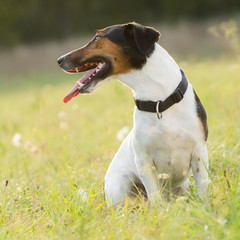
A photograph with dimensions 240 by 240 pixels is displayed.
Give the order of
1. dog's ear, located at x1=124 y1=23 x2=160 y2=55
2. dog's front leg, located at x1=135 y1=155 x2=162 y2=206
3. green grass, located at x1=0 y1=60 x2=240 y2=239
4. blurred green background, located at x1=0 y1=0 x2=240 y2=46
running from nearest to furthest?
green grass, located at x1=0 y1=60 x2=240 y2=239
dog's ear, located at x1=124 y1=23 x2=160 y2=55
dog's front leg, located at x1=135 y1=155 x2=162 y2=206
blurred green background, located at x1=0 y1=0 x2=240 y2=46

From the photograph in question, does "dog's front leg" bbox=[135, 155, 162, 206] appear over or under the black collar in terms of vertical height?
under

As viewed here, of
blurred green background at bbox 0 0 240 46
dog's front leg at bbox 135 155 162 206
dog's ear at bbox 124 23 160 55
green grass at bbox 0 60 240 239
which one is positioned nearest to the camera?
green grass at bbox 0 60 240 239

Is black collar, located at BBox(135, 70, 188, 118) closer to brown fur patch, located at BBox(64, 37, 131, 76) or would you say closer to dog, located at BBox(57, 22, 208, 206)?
dog, located at BBox(57, 22, 208, 206)

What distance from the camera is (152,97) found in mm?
3023

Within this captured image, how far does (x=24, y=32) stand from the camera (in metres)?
28.4

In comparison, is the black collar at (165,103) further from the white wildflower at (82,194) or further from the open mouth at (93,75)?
the white wildflower at (82,194)

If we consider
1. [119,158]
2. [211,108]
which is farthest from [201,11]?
[119,158]

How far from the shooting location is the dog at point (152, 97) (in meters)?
2.99

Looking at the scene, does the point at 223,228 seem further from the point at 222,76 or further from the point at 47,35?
the point at 47,35

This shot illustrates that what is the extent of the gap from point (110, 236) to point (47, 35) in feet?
92.5

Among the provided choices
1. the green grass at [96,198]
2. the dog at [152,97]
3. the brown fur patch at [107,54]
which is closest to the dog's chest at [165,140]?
the dog at [152,97]

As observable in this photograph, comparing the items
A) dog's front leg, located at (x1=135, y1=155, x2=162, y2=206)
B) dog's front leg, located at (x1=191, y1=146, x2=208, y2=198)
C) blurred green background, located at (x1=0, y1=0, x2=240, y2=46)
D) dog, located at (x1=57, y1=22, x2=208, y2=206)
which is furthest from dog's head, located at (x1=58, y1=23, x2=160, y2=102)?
blurred green background, located at (x1=0, y1=0, x2=240, y2=46)

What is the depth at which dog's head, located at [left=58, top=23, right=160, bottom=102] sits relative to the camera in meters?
2.97

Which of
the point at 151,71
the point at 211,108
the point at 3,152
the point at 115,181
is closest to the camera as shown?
the point at 151,71
